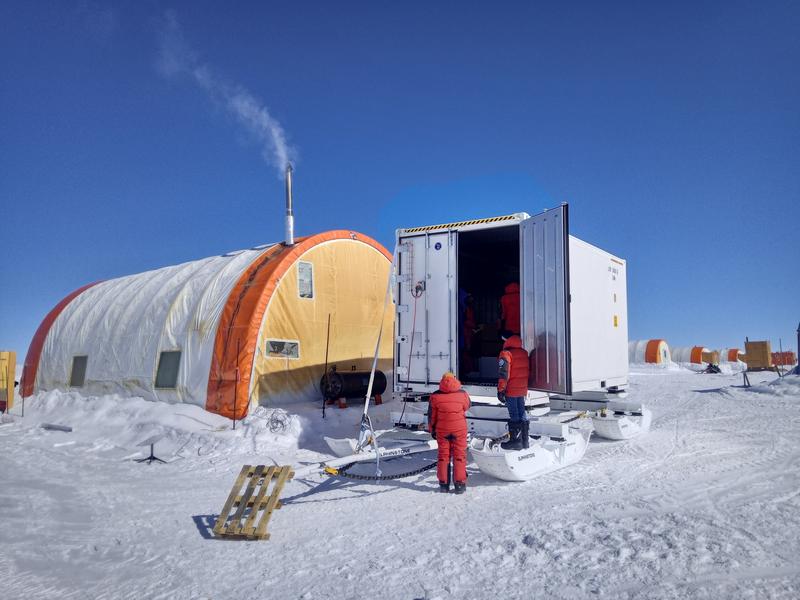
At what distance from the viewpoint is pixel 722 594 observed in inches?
157

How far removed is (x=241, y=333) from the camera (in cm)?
1330

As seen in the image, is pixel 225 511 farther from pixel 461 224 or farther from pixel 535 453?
pixel 461 224

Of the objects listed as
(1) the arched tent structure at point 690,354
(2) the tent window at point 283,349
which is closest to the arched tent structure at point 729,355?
(1) the arched tent structure at point 690,354

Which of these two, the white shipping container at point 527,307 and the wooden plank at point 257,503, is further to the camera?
the white shipping container at point 527,307

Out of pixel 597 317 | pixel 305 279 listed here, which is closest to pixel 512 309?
pixel 597 317

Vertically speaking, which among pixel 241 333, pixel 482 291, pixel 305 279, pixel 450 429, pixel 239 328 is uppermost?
pixel 305 279

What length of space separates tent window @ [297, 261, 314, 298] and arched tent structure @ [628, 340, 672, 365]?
37476mm

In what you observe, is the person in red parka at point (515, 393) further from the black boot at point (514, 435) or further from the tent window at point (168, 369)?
the tent window at point (168, 369)

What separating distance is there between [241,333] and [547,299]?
7482 mm

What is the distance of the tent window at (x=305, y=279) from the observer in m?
14.5

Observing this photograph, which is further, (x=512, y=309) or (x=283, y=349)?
(x=283, y=349)

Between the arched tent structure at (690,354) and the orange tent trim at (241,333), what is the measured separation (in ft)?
152

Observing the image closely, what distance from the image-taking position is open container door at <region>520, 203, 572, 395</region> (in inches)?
329

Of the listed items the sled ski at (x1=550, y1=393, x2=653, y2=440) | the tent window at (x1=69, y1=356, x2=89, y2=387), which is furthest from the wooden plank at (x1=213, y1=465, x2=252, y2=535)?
the tent window at (x1=69, y1=356, x2=89, y2=387)
